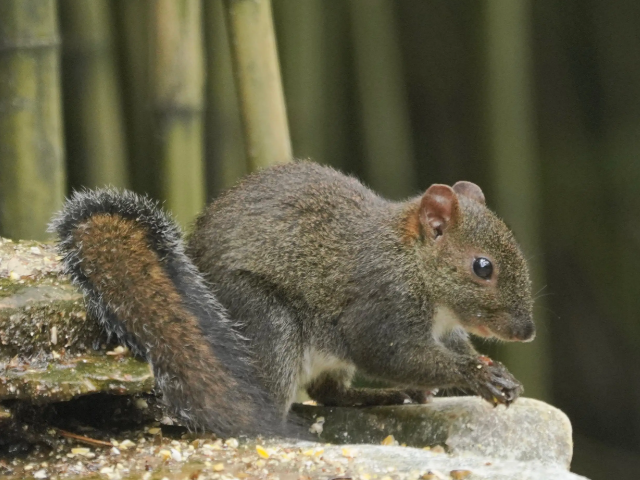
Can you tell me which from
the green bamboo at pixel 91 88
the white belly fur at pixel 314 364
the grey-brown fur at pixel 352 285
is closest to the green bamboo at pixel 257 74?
the grey-brown fur at pixel 352 285

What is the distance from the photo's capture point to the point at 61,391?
2.07 metres

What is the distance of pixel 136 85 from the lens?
11.2 feet

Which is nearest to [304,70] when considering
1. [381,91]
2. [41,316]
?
[381,91]

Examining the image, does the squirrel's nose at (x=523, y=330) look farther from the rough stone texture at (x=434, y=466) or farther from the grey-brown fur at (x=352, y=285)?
the rough stone texture at (x=434, y=466)

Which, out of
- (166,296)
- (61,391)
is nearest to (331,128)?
(166,296)

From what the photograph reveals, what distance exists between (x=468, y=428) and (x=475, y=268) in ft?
1.45

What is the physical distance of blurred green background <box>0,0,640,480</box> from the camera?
11.6ft

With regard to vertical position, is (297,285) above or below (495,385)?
above

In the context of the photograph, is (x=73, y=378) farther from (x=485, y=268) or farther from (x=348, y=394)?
(x=485, y=268)

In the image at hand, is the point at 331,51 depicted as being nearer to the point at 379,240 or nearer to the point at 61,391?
the point at 379,240

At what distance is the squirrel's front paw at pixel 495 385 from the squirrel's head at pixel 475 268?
0.10 metres

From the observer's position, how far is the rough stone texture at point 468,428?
2549mm

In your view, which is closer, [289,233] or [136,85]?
[289,233]

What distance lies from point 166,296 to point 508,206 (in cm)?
192
